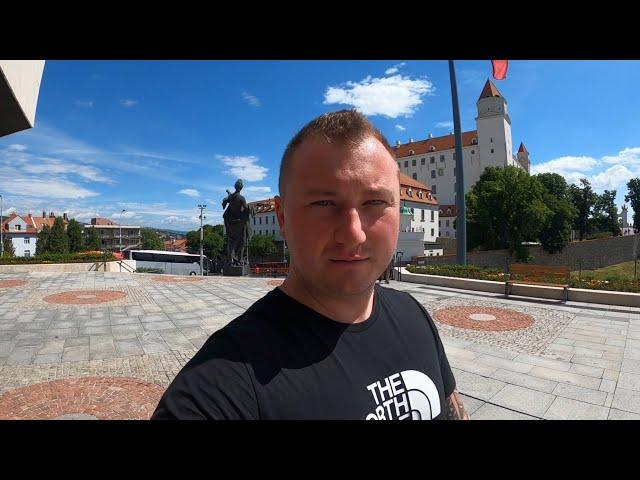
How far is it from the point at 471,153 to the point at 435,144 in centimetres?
860

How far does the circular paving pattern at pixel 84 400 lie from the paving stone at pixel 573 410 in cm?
456

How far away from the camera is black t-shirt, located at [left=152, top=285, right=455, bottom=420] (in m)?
1.02

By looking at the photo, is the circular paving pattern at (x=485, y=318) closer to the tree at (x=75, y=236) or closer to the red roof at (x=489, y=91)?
the tree at (x=75, y=236)

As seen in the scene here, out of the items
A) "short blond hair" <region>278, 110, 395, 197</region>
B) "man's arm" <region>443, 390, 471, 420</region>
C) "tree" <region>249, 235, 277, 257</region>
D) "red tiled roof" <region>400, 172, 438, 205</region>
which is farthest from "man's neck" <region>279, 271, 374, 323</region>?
"tree" <region>249, 235, 277, 257</region>

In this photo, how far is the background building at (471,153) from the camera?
66875 millimetres

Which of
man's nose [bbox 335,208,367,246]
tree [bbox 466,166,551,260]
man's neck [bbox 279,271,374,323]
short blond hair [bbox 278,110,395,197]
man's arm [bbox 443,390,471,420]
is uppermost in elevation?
tree [bbox 466,166,551,260]

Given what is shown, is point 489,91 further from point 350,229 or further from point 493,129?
point 350,229

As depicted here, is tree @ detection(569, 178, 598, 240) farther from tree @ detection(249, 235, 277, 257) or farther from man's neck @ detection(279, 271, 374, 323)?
man's neck @ detection(279, 271, 374, 323)

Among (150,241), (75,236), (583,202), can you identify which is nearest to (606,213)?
(583,202)

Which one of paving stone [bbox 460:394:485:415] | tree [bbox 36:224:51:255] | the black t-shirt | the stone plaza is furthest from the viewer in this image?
tree [bbox 36:224:51:255]

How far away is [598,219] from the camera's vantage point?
56.6 meters

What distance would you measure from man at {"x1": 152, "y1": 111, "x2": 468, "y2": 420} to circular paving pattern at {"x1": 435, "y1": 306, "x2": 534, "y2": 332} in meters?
7.19
